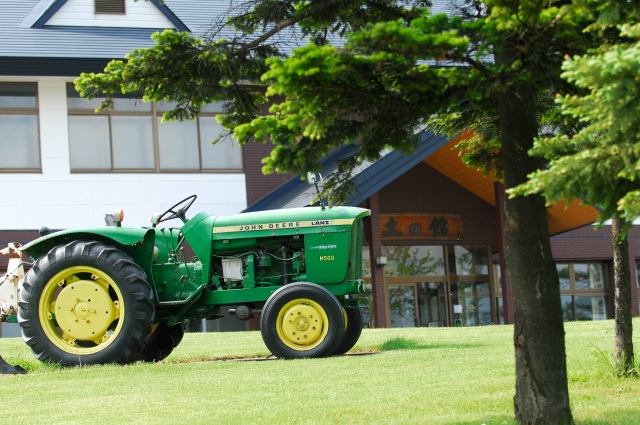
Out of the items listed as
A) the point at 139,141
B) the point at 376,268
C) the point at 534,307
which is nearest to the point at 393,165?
the point at 376,268

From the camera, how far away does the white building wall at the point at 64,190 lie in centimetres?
2156

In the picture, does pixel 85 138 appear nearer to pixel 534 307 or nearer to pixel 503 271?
pixel 503 271

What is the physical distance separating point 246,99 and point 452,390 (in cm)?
282

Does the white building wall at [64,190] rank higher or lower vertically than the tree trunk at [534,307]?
higher

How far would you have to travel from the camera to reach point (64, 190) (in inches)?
860

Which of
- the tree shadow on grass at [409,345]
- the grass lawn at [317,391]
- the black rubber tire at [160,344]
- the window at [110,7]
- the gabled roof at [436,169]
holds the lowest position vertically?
the grass lawn at [317,391]

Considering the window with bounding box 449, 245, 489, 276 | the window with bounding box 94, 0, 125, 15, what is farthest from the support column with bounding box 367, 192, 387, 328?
the window with bounding box 94, 0, 125, 15

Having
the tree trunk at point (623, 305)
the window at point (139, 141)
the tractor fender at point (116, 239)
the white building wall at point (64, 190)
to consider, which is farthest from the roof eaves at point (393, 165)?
the tree trunk at point (623, 305)

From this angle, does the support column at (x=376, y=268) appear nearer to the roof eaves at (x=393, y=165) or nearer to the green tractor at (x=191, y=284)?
the roof eaves at (x=393, y=165)

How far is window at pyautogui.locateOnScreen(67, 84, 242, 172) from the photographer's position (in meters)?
22.1

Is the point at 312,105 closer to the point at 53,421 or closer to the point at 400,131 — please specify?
the point at 400,131

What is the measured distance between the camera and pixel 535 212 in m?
5.84

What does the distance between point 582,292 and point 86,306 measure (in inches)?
726

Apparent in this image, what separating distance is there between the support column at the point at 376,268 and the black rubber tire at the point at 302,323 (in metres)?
11.1
